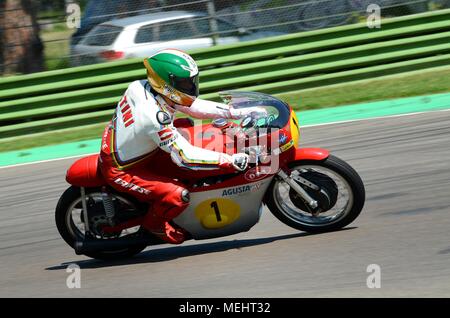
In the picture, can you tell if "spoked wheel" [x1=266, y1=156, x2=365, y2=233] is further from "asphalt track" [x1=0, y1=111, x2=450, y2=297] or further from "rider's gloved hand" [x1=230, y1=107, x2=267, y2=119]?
"rider's gloved hand" [x1=230, y1=107, x2=267, y2=119]

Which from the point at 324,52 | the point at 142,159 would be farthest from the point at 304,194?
the point at 324,52

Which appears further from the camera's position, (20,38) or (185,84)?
(20,38)

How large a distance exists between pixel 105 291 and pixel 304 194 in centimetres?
168

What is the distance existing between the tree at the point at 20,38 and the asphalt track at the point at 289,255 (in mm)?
4364

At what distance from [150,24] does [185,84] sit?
22.8 feet

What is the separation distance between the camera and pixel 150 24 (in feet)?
42.3

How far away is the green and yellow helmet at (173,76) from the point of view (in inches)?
240

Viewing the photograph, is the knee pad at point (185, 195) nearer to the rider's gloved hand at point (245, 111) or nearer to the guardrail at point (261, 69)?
the rider's gloved hand at point (245, 111)

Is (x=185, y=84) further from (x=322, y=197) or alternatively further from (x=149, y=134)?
(x=322, y=197)

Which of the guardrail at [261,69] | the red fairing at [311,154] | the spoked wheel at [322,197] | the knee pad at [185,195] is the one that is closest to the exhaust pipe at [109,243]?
the knee pad at [185,195]

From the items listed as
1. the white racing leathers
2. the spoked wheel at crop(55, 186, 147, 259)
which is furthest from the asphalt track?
the white racing leathers

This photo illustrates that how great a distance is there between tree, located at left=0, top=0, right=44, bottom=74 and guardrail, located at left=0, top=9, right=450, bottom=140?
10.2 inches

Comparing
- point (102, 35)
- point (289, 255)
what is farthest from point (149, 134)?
point (102, 35)
